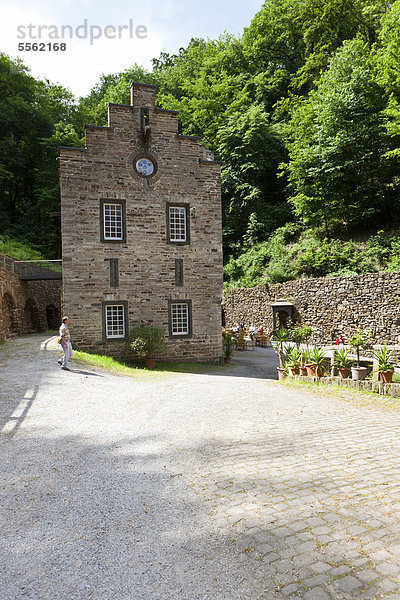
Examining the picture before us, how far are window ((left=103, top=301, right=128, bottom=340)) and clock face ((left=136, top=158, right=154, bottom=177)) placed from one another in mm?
5631

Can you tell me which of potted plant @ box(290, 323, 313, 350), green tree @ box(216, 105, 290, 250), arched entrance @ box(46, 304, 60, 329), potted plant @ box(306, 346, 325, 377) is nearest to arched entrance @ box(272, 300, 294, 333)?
potted plant @ box(290, 323, 313, 350)

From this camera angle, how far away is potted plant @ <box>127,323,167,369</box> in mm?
15727

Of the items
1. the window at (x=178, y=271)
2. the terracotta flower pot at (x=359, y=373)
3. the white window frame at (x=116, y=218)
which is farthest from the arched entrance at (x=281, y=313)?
the terracotta flower pot at (x=359, y=373)

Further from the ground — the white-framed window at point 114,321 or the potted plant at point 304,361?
the white-framed window at point 114,321

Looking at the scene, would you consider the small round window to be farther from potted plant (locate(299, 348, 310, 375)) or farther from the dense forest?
the dense forest

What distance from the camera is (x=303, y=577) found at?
2906mm

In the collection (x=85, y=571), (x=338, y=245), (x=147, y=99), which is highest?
(x=147, y=99)

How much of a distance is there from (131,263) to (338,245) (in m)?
15.0

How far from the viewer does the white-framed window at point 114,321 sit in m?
16.2

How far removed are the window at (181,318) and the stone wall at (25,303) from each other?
7.95 metres

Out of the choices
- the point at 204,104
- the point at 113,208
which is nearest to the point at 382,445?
the point at 113,208

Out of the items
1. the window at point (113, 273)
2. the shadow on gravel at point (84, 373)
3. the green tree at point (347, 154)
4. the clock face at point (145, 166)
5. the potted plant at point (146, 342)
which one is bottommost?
the shadow on gravel at point (84, 373)

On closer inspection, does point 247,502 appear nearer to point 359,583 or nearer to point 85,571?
point 359,583

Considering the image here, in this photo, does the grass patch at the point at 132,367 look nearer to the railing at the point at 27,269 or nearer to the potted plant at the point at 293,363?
the potted plant at the point at 293,363
